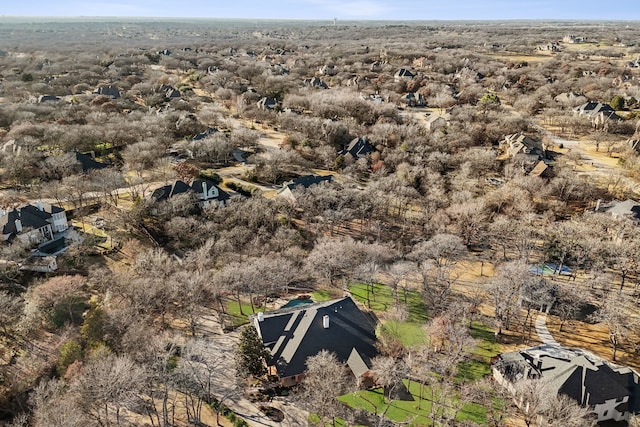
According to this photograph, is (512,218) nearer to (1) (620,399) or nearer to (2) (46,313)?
(1) (620,399)

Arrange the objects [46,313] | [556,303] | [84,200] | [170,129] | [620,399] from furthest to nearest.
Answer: [170,129], [84,200], [556,303], [46,313], [620,399]

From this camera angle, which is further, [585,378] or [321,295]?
[321,295]

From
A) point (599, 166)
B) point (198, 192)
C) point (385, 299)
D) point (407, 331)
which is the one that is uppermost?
point (599, 166)

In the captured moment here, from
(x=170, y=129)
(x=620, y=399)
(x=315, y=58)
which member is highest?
(x=315, y=58)

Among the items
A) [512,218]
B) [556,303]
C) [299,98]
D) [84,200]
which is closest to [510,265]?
[556,303]

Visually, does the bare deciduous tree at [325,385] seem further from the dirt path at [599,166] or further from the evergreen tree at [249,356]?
the dirt path at [599,166]

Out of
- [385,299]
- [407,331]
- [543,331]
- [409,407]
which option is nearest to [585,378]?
[543,331]

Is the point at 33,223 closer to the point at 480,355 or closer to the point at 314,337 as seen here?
the point at 314,337
